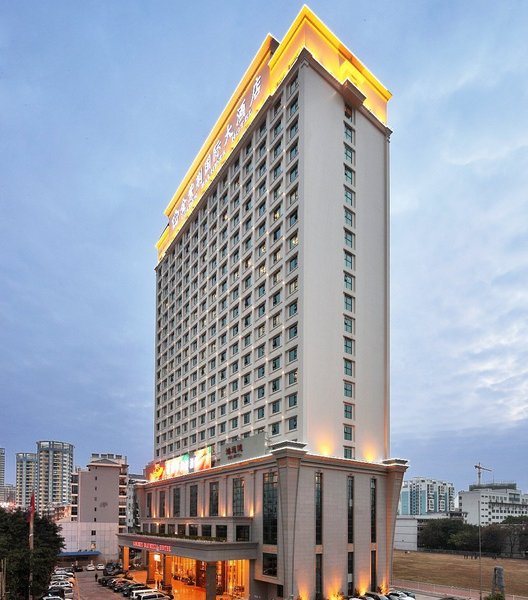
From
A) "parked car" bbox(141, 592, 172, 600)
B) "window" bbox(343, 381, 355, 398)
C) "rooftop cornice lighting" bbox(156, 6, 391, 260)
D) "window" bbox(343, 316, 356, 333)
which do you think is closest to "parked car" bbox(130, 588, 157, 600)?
"parked car" bbox(141, 592, 172, 600)

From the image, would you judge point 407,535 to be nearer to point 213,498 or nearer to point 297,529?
point 213,498

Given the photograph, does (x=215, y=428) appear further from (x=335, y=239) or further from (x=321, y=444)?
(x=335, y=239)

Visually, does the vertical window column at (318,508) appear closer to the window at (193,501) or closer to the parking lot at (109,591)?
the parking lot at (109,591)

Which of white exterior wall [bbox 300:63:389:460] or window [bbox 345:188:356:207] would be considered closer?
white exterior wall [bbox 300:63:389:460]

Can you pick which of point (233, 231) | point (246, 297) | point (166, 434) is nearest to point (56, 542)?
point (166, 434)

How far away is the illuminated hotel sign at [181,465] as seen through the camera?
208 ft

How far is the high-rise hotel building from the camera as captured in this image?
47.8m

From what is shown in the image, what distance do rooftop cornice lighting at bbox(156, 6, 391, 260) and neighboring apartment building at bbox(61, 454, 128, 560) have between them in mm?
63557

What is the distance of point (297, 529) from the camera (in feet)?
148

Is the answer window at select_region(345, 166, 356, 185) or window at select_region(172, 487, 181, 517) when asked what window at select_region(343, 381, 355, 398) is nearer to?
window at select_region(345, 166, 356, 185)

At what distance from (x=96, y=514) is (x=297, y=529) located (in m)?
79.7

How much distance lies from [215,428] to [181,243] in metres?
30.4

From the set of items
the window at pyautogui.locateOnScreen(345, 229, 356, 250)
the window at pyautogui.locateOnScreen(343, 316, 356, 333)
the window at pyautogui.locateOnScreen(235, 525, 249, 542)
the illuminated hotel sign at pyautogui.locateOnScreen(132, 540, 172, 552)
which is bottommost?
the illuminated hotel sign at pyautogui.locateOnScreen(132, 540, 172, 552)

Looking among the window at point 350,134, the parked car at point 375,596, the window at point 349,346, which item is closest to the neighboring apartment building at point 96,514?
the parked car at point 375,596
